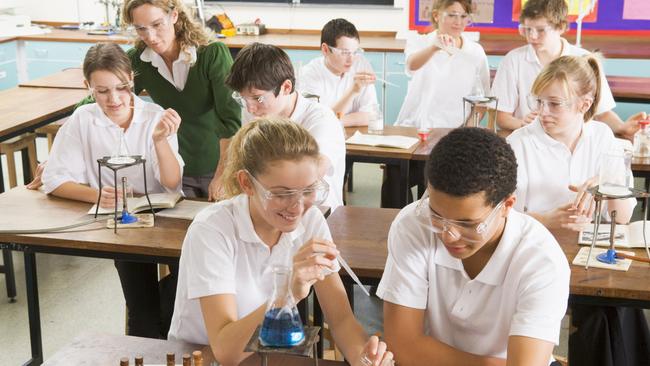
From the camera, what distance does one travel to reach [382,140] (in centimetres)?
371

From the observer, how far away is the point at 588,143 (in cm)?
281

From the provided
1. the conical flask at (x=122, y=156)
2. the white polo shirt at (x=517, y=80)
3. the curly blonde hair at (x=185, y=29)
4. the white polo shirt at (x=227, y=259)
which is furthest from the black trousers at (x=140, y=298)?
the white polo shirt at (x=517, y=80)

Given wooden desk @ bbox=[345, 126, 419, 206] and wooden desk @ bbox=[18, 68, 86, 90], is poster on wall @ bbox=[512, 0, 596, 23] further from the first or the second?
wooden desk @ bbox=[18, 68, 86, 90]

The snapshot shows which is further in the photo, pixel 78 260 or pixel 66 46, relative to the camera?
pixel 66 46

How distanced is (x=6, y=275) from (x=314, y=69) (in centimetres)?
175

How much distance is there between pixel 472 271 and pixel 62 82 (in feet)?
12.5

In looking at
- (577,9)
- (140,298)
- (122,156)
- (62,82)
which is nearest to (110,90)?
(122,156)

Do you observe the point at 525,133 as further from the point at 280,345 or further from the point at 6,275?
the point at 6,275

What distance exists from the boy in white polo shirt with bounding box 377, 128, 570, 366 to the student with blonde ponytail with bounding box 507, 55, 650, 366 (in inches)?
26.6

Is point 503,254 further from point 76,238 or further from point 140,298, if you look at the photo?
point 140,298

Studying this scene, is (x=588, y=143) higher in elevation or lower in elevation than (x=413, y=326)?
higher

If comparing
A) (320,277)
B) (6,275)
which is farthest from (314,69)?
(320,277)

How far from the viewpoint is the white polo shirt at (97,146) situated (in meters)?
2.89

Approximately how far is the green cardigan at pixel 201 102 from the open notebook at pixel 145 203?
64 cm
